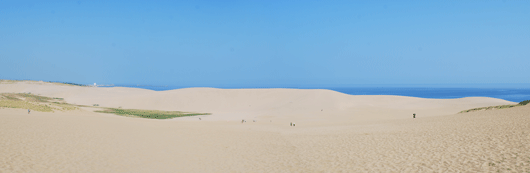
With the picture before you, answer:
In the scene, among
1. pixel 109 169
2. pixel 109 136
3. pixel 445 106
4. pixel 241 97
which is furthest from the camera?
pixel 241 97

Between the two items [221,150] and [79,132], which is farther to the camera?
[79,132]

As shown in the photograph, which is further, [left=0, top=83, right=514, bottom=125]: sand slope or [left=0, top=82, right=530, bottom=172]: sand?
[left=0, top=83, right=514, bottom=125]: sand slope

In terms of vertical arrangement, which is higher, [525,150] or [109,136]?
[525,150]

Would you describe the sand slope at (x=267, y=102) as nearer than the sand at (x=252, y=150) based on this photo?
No

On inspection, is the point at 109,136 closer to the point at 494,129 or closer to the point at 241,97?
the point at 494,129

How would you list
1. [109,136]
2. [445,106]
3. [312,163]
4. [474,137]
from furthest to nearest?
1. [445,106]
2. [109,136]
3. [474,137]
4. [312,163]

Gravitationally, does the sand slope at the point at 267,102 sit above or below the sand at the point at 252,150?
above

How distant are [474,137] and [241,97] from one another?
43089mm

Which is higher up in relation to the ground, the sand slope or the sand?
the sand slope

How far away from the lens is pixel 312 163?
35.3 ft

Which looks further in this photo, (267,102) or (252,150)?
(267,102)

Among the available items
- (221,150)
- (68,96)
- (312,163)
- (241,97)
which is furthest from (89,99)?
(312,163)

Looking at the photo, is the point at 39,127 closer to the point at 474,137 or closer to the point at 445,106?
the point at 474,137

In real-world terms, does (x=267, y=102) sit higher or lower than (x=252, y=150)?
higher
